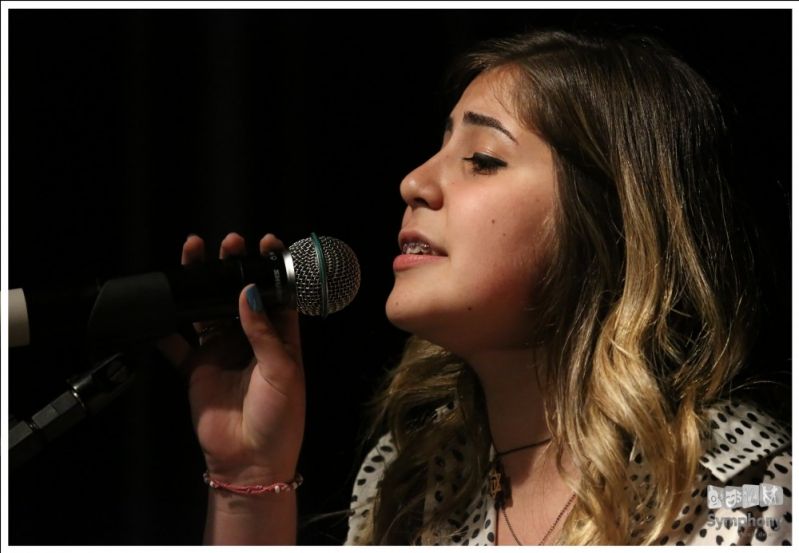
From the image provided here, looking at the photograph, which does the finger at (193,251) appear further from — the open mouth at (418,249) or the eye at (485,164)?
the eye at (485,164)

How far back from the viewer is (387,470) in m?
1.90

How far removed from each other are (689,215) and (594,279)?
197 mm

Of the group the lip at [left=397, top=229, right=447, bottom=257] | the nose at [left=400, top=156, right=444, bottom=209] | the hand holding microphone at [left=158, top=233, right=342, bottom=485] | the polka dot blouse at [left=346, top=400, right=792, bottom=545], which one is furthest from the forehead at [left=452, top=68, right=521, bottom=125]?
the polka dot blouse at [left=346, top=400, right=792, bottom=545]

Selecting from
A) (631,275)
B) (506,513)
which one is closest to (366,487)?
(506,513)

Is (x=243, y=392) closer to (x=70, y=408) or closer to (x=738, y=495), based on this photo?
(x=70, y=408)

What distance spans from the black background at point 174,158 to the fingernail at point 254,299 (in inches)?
22.6

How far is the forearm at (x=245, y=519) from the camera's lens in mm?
1620

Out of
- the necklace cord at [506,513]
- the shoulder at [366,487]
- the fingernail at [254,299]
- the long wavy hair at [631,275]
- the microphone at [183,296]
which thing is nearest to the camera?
the microphone at [183,296]

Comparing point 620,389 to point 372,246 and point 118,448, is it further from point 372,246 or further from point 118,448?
point 118,448

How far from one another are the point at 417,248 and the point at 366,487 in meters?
0.59

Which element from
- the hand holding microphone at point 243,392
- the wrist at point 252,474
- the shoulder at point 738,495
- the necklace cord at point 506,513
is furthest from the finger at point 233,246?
the shoulder at point 738,495

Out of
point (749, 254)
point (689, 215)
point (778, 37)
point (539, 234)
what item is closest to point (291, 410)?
point (539, 234)

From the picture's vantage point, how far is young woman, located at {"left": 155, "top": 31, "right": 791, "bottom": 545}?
1507mm

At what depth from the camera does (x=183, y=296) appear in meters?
1.32
